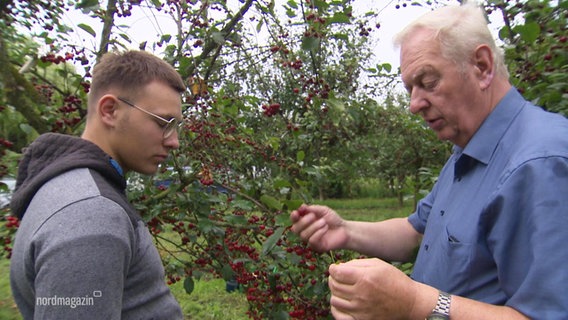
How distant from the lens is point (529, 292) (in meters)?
0.87

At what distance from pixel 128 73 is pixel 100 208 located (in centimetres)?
46

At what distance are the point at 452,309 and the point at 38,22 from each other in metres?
2.84

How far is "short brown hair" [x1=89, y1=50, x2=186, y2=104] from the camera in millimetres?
1198

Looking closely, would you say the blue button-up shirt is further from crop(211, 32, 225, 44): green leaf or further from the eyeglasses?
crop(211, 32, 225, 44): green leaf

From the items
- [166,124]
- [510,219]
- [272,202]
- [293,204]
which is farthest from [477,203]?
[166,124]

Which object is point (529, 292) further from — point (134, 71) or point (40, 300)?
point (134, 71)

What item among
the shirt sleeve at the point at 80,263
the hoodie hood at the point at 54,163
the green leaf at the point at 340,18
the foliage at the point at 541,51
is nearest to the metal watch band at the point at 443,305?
the shirt sleeve at the point at 80,263

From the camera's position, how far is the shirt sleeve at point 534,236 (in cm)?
85

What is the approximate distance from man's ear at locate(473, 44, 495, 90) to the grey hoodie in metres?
0.99

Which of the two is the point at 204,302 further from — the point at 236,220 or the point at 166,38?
the point at 166,38

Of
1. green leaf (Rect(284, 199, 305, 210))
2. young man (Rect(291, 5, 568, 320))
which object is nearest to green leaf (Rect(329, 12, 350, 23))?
young man (Rect(291, 5, 568, 320))

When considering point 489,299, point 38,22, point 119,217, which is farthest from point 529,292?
point 38,22

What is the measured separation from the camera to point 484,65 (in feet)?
3.87

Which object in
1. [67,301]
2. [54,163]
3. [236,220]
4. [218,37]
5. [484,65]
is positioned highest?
[484,65]
